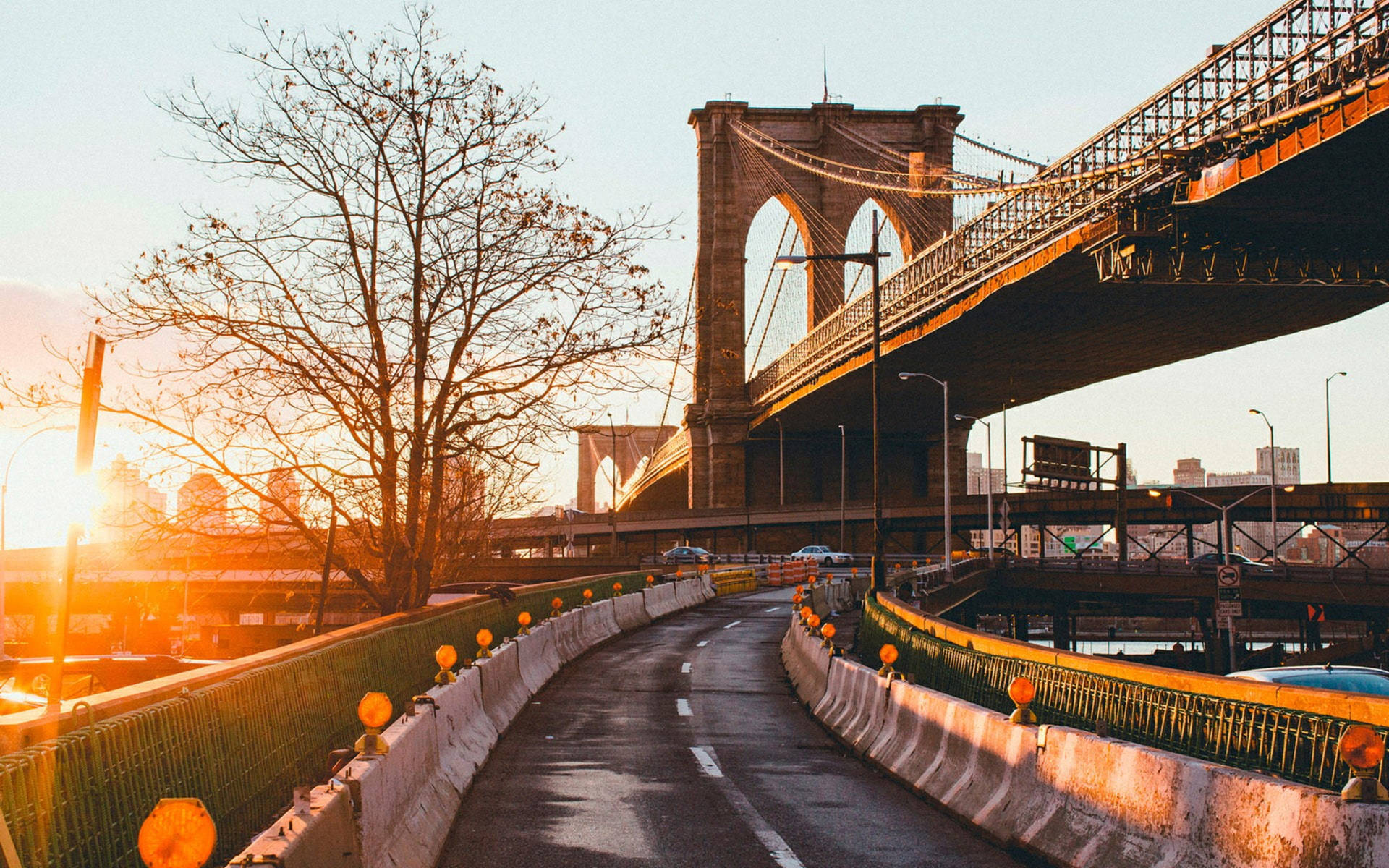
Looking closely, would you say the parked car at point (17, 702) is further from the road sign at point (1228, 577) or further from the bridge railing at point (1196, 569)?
the bridge railing at point (1196, 569)

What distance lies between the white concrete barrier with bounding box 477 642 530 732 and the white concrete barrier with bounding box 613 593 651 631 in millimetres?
13638

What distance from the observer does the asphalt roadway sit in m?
8.88

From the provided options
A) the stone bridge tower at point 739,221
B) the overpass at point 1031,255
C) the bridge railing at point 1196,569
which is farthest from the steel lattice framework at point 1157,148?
the stone bridge tower at point 739,221

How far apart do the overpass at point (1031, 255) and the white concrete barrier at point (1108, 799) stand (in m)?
8.27

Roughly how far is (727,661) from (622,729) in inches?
381

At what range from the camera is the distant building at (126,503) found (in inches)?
635

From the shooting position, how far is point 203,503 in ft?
56.6

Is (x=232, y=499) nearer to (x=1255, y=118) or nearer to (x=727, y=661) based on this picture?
(x=727, y=661)

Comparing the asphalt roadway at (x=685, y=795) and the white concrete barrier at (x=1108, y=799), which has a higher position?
the white concrete barrier at (x=1108, y=799)

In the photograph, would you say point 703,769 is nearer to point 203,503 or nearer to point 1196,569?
point 203,503

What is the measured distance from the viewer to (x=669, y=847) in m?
9.05

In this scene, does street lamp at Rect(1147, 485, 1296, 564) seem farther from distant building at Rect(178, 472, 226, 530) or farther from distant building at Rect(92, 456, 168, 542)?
distant building at Rect(92, 456, 168, 542)

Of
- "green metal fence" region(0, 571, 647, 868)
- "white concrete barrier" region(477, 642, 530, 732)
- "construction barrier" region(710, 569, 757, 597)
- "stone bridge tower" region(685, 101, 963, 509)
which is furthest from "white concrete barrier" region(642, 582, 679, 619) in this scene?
"stone bridge tower" region(685, 101, 963, 509)

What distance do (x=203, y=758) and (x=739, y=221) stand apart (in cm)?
9049
